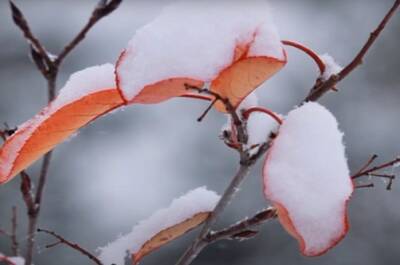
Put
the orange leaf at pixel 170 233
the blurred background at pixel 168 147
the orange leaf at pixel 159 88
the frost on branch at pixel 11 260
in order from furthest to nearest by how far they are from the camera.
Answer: the blurred background at pixel 168 147, the frost on branch at pixel 11 260, the orange leaf at pixel 170 233, the orange leaf at pixel 159 88

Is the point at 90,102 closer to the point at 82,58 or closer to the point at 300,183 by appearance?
the point at 300,183

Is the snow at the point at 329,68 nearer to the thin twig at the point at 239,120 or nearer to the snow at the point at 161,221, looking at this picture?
the thin twig at the point at 239,120

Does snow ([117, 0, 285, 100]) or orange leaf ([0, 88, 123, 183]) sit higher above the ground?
snow ([117, 0, 285, 100])

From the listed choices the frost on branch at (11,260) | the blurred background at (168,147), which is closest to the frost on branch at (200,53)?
the frost on branch at (11,260)

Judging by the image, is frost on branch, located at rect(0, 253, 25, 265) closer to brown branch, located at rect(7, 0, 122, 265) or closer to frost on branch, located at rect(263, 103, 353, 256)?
brown branch, located at rect(7, 0, 122, 265)

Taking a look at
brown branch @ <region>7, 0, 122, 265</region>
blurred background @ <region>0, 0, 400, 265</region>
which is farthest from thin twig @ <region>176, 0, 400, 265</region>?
blurred background @ <region>0, 0, 400, 265</region>

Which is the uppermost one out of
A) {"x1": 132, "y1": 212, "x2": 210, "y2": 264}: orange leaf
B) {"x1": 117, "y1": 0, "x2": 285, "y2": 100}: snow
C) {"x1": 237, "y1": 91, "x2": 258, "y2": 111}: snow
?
{"x1": 117, "y1": 0, "x2": 285, "y2": 100}: snow

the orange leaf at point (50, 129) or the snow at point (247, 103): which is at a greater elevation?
the orange leaf at point (50, 129)
